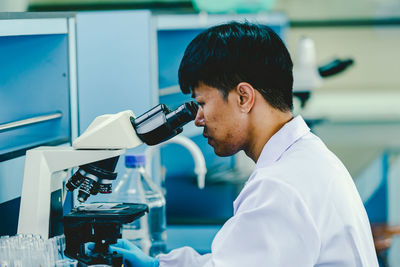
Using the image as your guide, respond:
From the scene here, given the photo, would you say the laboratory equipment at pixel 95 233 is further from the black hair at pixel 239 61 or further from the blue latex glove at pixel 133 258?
the black hair at pixel 239 61

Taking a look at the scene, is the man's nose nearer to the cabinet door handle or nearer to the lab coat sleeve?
the lab coat sleeve

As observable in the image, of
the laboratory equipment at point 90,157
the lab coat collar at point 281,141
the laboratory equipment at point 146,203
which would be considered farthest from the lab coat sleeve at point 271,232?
the laboratory equipment at point 146,203

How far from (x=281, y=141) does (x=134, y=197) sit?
2.86ft

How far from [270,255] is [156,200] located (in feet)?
3.18

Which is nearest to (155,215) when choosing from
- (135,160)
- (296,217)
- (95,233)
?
(135,160)

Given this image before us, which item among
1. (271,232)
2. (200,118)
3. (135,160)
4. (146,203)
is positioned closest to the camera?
(271,232)

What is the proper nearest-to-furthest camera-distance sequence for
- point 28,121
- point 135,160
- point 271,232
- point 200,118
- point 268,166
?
point 271,232 → point 268,166 → point 200,118 → point 28,121 → point 135,160

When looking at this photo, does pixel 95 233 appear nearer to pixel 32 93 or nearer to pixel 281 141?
pixel 281 141

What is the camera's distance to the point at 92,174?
4.38 feet

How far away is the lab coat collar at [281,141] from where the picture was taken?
4.37ft

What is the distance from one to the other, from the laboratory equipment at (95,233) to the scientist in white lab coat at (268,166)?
0.13 m

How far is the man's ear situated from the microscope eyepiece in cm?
11

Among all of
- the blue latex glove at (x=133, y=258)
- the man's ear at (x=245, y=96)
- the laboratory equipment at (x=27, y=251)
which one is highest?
the man's ear at (x=245, y=96)

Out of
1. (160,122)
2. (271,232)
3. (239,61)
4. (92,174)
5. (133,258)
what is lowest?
(133,258)
